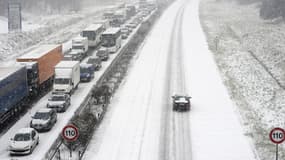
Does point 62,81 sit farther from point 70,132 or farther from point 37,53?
point 70,132

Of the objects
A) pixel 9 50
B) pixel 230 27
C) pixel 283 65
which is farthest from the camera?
pixel 230 27

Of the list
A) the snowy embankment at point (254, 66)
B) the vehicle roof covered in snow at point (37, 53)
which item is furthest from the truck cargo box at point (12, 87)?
the snowy embankment at point (254, 66)

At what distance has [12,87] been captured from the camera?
35.8m

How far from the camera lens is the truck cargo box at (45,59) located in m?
42.3

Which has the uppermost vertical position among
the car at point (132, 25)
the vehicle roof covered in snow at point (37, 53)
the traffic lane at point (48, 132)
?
the vehicle roof covered in snow at point (37, 53)

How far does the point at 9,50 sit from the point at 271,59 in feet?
109

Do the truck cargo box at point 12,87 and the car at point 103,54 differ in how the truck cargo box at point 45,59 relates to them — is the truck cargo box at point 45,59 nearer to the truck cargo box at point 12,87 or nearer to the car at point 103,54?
the truck cargo box at point 12,87

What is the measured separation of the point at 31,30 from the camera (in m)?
87.0

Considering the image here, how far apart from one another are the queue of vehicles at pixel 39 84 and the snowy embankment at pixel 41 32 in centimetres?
1384

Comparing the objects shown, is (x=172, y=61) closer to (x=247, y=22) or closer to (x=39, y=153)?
(x=39, y=153)

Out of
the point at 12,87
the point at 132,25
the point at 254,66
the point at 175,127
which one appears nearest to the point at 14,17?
the point at 132,25

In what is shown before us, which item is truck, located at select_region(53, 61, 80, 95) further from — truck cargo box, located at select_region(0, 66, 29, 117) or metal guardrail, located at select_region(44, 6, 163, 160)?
truck cargo box, located at select_region(0, 66, 29, 117)

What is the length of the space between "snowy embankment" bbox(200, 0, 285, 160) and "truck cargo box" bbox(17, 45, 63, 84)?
16.0 meters

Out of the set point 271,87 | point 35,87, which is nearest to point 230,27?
point 271,87
